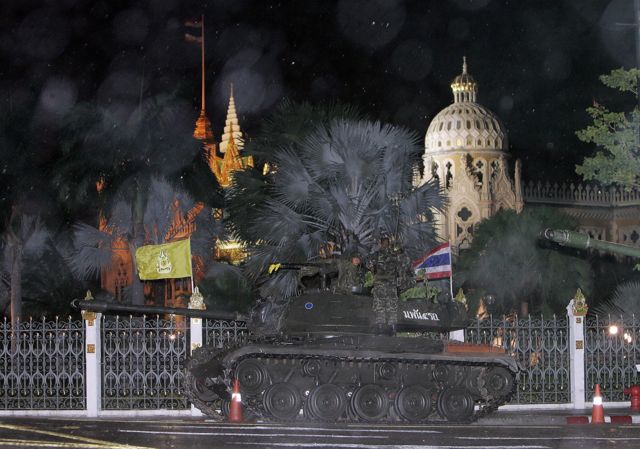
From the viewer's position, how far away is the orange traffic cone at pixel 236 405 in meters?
22.7

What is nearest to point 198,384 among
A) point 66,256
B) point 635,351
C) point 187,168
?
point 635,351

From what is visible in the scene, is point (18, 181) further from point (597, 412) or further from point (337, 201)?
point (597, 412)

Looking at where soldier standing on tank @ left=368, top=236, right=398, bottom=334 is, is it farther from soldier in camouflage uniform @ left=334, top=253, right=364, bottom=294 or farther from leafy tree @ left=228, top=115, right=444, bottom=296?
leafy tree @ left=228, top=115, right=444, bottom=296

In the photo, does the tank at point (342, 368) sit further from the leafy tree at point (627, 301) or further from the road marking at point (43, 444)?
the leafy tree at point (627, 301)

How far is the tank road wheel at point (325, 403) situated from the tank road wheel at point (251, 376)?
873 mm

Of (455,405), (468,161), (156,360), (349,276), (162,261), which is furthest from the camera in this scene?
(468,161)

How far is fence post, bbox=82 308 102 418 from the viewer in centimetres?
2544

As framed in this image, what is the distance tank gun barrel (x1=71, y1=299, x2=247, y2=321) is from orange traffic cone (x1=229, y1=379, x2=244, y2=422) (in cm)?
183

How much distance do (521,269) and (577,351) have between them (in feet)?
68.2

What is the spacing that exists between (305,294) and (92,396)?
15.3ft

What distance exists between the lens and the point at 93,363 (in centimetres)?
2553

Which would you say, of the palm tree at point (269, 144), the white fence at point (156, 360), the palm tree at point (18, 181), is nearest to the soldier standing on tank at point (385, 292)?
the white fence at point (156, 360)

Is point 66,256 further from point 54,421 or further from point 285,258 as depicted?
point 54,421

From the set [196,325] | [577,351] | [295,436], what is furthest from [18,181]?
[295,436]
